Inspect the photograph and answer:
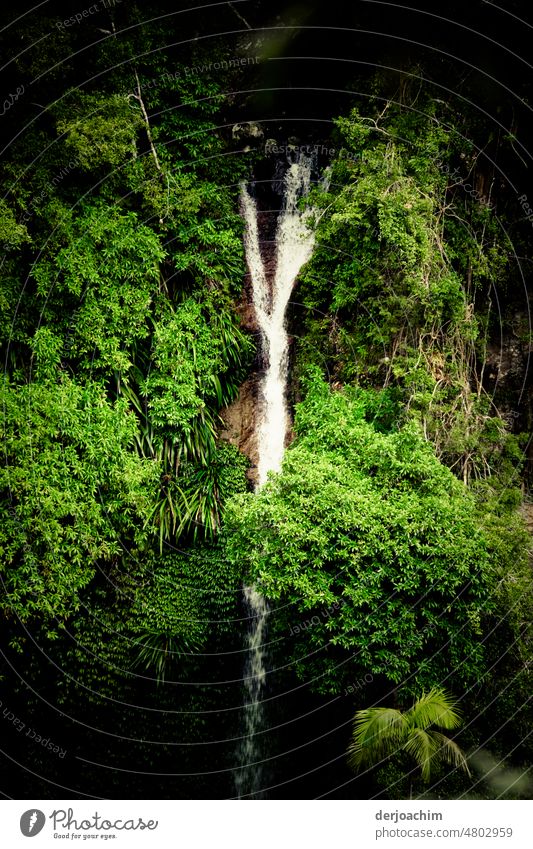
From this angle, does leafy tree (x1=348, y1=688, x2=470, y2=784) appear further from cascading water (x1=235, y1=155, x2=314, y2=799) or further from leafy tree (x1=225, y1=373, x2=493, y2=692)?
cascading water (x1=235, y1=155, x2=314, y2=799)

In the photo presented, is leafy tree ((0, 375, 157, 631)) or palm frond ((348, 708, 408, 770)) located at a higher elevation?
leafy tree ((0, 375, 157, 631))

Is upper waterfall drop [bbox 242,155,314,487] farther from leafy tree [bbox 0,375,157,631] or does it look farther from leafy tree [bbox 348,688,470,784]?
leafy tree [bbox 348,688,470,784]

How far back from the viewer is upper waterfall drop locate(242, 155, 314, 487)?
1222cm

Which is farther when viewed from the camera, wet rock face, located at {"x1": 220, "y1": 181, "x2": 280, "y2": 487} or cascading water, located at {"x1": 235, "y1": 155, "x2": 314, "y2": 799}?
wet rock face, located at {"x1": 220, "y1": 181, "x2": 280, "y2": 487}

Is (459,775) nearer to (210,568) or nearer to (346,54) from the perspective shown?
(210,568)

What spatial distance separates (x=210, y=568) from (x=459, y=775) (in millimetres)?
4828

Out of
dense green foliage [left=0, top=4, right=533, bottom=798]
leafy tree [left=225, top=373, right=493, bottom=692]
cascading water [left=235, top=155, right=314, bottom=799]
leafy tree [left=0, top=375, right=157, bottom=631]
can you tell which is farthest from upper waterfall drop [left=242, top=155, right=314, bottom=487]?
leafy tree [left=225, top=373, right=493, bottom=692]

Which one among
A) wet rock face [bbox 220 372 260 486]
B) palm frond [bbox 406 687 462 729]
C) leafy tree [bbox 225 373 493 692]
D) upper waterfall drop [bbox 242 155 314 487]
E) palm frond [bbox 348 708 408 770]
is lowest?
palm frond [bbox 348 708 408 770]

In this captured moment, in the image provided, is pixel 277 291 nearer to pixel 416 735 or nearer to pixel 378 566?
pixel 378 566

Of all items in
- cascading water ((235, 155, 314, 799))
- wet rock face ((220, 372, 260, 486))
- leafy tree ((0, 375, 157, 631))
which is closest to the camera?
leafy tree ((0, 375, 157, 631))

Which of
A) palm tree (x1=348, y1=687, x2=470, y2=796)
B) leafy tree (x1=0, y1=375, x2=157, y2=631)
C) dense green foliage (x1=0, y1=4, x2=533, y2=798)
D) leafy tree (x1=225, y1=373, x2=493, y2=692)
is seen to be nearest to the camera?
palm tree (x1=348, y1=687, x2=470, y2=796)

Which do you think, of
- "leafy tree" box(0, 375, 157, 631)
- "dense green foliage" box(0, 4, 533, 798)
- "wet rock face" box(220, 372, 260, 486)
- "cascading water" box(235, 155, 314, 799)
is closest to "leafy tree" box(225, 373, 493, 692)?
"dense green foliage" box(0, 4, 533, 798)

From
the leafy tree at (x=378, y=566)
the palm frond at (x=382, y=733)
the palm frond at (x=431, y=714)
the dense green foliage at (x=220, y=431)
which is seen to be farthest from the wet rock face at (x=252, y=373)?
the palm frond at (x=431, y=714)

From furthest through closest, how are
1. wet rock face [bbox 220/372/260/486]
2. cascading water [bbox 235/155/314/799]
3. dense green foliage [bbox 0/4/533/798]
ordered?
1. wet rock face [bbox 220/372/260/486]
2. cascading water [bbox 235/155/314/799]
3. dense green foliage [bbox 0/4/533/798]
